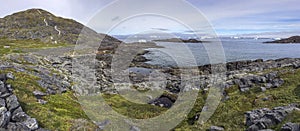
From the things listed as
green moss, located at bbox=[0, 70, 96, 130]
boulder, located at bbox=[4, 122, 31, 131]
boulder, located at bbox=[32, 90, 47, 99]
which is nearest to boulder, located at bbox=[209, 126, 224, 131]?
green moss, located at bbox=[0, 70, 96, 130]

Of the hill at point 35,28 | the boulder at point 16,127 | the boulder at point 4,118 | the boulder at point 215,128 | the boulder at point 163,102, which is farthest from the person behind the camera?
the hill at point 35,28

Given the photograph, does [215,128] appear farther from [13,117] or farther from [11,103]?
[11,103]

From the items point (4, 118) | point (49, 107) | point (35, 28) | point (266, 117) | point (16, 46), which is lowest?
point (266, 117)

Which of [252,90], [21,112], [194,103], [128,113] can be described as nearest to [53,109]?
[21,112]

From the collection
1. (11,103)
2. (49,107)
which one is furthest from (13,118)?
(49,107)

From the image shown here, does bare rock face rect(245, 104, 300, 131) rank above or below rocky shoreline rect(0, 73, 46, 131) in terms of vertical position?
below

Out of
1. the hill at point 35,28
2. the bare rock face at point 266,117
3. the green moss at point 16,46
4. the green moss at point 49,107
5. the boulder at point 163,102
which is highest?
the hill at point 35,28

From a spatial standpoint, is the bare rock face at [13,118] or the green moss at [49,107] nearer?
the bare rock face at [13,118]

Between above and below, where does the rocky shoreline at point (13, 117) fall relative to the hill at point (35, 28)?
below

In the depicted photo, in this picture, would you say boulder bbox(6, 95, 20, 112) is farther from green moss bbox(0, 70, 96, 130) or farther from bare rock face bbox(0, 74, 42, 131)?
green moss bbox(0, 70, 96, 130)

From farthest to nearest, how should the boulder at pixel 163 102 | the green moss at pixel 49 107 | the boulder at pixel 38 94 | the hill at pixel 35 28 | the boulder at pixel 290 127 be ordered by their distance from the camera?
the hill at pixel 35 28 → the boulder at pixel 163 102 → the boulder at pixel 38 94 → the green moss at pixel 49 107 → the boulder at pixel 290 127

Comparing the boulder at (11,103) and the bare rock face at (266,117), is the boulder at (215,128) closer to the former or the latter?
the bare rock face at (266,117)

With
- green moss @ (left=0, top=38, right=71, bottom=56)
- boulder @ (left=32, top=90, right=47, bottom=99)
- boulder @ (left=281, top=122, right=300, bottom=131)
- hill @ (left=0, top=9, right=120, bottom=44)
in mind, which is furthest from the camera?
hill @ (left=0, top=9, right=120, bottom=44)

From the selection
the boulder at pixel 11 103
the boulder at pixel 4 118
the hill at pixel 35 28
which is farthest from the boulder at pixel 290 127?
the hill at pixel 35 28
